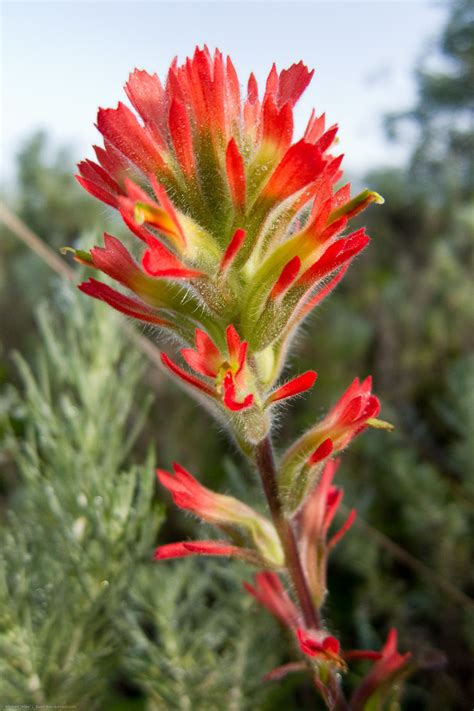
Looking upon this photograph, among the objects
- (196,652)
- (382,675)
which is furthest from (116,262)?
(196,652)

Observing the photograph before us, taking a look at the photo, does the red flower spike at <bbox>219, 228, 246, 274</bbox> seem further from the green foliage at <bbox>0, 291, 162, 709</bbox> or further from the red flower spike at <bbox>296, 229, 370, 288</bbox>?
the green foliage at <bbox>0, 291, 162, 709</bbox>

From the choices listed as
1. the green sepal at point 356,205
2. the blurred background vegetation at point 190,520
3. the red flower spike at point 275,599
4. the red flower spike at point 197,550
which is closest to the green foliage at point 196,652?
the blurred background vegetation at point 190,520

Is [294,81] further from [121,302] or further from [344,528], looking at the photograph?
[344,528]

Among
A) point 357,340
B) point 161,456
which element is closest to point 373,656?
point 161,456

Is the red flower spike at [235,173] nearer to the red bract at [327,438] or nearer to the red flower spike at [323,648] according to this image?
the red bract at [327,438]

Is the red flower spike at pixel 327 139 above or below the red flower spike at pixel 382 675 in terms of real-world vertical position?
above

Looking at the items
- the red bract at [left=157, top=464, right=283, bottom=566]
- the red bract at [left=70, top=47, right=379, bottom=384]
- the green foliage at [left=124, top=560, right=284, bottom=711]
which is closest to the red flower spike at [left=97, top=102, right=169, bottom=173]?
the red bract at [left=70, top=47, right=379, bottom=384]

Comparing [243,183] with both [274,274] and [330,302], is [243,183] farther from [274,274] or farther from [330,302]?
[330,302]
